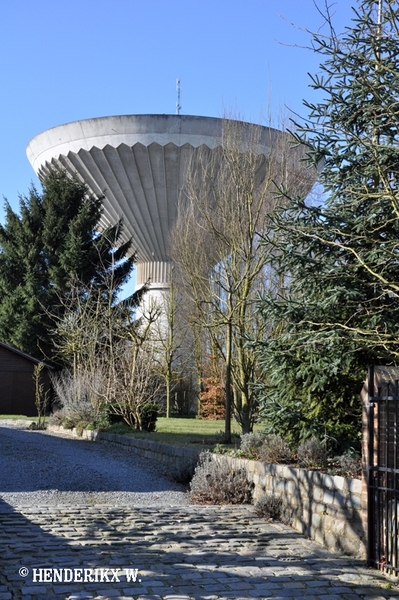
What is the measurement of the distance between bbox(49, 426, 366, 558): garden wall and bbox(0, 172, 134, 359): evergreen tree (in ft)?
86.6

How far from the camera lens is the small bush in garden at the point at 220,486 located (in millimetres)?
10031

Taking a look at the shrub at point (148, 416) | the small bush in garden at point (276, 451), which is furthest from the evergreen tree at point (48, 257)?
the small bush in garden at point (276, 451)

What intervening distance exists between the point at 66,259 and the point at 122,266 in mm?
3116

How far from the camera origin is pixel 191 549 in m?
7.02

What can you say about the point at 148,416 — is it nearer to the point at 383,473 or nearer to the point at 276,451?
the point at 276,451

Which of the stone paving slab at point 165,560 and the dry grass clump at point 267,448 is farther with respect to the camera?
the dry grass clump at point 267,448

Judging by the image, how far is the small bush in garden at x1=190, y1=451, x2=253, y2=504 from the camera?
10031 mm

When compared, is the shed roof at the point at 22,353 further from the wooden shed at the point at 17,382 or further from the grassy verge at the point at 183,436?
the grassy verge at the point at 183,436

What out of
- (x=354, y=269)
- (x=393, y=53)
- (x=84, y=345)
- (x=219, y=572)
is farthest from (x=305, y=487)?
(x=84, y=345)

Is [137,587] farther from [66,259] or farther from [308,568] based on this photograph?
[66,259]

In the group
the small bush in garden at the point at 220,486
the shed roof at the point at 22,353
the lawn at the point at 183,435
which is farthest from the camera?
the shed roof at the point at 22,353

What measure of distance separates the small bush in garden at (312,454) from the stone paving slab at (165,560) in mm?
870

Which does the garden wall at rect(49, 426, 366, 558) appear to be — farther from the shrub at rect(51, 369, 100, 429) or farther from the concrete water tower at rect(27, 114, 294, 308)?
the concrete water tower at rect(27, 114, 294, 308)

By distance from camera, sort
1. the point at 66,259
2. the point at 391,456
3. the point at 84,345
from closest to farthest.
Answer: the point at 391,456 → the point at 84,345 → the point at 66,259
